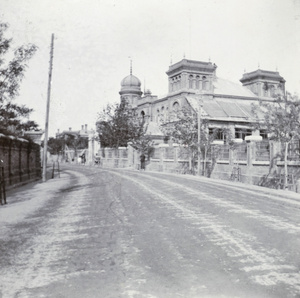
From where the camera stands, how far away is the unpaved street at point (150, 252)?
4.50 meters

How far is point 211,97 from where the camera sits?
52.5 m

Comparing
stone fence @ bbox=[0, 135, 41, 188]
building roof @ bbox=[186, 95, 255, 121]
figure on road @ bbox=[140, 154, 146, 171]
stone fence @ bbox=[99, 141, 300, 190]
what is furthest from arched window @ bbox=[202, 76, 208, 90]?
stone fence @ bbox=[0, 135, 41, 188]

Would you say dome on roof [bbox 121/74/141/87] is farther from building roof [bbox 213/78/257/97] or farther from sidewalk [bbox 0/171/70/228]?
sidewalk [bbox 0/171/70/228]

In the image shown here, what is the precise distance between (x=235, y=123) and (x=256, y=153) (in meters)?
25.6

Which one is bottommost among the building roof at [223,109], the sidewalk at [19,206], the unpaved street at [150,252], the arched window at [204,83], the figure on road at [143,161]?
the sidewalk at [19,206]

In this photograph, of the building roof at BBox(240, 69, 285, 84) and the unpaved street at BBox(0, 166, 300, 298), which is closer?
the unpaved street at BBox(0, 166, 300, 298)

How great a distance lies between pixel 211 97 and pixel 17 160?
122 ft

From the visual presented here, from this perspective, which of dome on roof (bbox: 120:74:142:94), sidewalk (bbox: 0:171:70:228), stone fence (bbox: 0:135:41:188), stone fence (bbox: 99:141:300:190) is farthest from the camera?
dome on roof (bbox: 120:74:142:94)

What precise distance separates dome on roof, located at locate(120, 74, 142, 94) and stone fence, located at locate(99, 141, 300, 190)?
3612cm

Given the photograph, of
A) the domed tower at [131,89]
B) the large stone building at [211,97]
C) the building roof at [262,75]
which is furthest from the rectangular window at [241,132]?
the domed tower at [131,89]

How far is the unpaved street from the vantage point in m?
4.50

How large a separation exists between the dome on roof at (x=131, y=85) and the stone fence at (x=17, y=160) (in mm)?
47473

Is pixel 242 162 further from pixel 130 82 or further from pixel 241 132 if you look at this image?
pixel 130 82

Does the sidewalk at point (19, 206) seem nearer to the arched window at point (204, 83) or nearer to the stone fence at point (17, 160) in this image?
the stone fence at point (17, 160)
